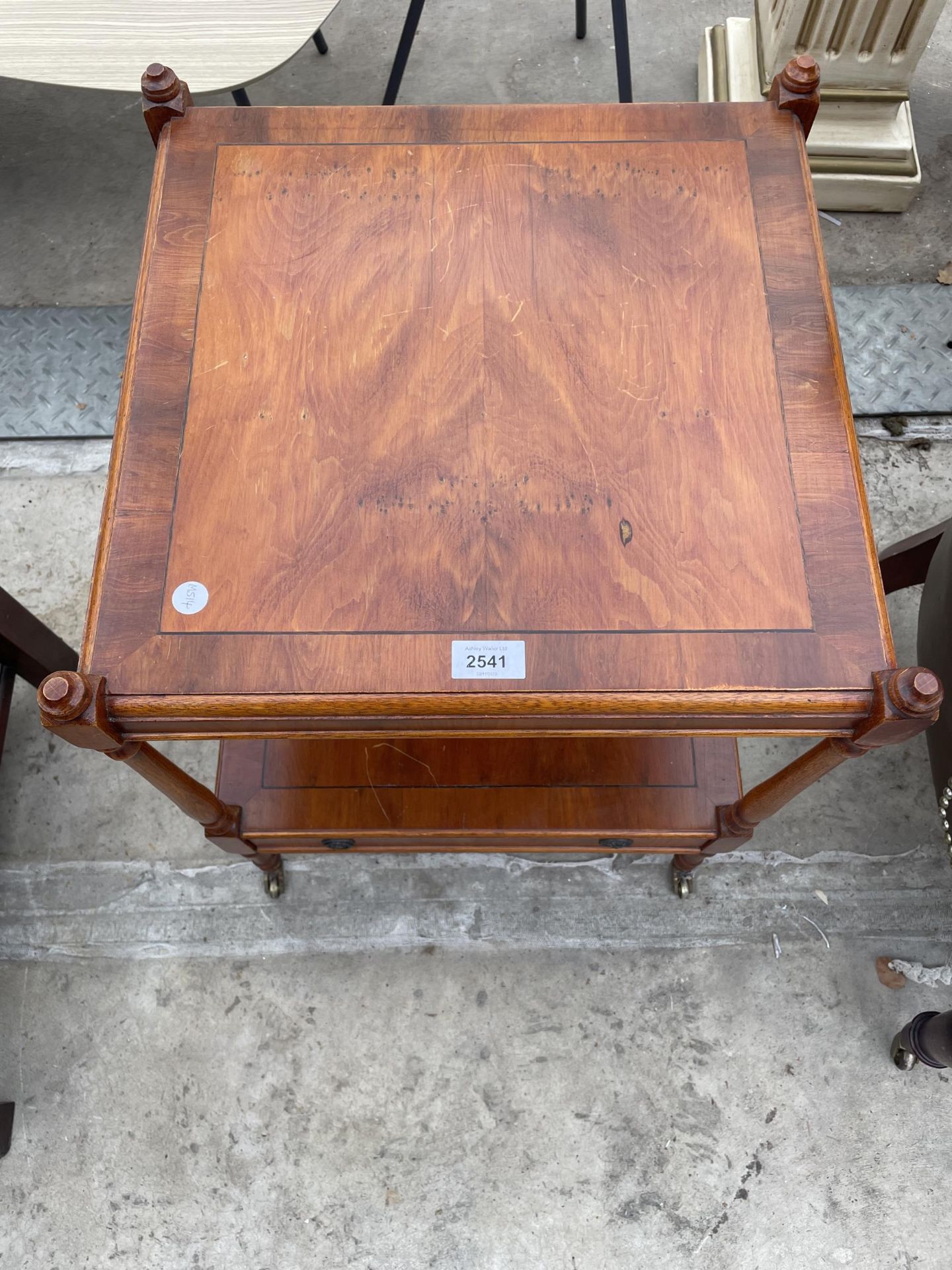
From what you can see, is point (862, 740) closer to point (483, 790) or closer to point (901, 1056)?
point (483, 790)

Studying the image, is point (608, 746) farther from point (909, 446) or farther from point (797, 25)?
point (797, 25)

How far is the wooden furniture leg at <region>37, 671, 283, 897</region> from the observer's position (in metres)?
0.92

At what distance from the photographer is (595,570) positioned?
3.40 feet

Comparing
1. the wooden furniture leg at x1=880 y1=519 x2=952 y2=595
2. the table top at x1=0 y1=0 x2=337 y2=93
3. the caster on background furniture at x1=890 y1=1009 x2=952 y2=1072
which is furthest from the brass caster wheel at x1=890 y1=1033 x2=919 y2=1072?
the table top at x1=0 y1=0 x2=337 y2=93

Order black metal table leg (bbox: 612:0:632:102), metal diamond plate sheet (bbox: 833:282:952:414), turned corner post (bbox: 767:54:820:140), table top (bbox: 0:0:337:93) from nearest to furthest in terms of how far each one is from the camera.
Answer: turned corner post (bbox: 767:54:820:140), table top (bbox: 0:0:337:93), black metal table leg (bbox: 612:0:632:102), metal diamond plate sheet (bbox: 833:282:952:414)

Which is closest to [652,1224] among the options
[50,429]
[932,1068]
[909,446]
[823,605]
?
[932,1068]

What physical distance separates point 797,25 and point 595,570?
1.75 metres

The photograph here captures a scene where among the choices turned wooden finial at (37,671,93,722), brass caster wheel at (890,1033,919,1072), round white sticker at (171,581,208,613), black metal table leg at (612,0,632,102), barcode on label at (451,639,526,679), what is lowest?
brass caster wheel at (890,1033,919,1072)

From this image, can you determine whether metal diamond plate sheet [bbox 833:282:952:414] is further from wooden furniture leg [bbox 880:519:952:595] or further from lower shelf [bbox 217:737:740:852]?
Result: lower shelf [bbox 217:737:740:852]

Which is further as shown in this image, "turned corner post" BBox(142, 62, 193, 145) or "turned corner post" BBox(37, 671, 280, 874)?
"turned corner post" BBox(142, 62, 193, 145)

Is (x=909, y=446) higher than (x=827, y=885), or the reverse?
(x=909, y=446)

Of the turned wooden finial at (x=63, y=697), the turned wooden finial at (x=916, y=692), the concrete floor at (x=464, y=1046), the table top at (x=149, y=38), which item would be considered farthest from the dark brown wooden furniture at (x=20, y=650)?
the turned wooden finial at (x=916, y=692)

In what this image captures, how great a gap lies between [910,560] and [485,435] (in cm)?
92

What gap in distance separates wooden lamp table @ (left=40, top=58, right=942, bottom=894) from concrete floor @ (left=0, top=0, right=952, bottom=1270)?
0.92ft
